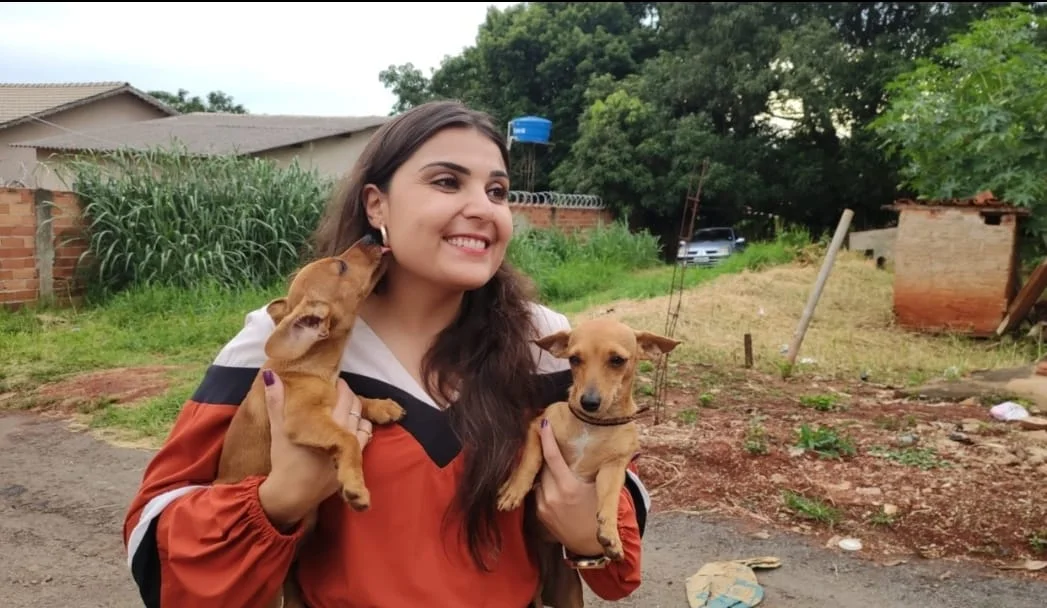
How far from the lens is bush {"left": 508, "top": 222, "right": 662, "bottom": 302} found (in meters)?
12.3

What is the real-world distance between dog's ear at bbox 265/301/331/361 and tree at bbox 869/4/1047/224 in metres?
7.99

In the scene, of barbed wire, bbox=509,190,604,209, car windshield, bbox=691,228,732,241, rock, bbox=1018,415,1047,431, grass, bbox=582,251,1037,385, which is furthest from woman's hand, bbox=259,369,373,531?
car windshield, bbox=691,228,732,241

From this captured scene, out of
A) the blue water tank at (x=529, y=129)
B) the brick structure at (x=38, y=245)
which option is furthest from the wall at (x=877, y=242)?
the brick structure at (x=38, y=245)

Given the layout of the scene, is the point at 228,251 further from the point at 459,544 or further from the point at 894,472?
the point at 459,544

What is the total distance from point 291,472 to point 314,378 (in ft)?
0.90

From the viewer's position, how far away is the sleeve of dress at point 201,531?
1488mm

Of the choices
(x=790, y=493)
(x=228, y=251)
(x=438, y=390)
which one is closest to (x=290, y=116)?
(x=228, y=251)

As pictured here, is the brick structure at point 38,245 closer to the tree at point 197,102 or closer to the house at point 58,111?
the house at point 58,111

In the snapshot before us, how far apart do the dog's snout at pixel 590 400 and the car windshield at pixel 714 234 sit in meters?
19.7

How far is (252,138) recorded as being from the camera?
652 inches

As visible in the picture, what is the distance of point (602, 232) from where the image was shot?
16797 mm

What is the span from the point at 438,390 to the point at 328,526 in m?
0.36

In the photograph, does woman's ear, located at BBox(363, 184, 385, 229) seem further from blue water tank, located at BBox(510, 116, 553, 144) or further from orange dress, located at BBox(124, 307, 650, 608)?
blue water tank, located at BBox(510, 116, 553, 144)

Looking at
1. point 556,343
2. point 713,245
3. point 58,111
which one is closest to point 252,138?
point 58,111
